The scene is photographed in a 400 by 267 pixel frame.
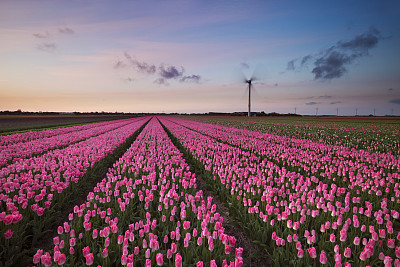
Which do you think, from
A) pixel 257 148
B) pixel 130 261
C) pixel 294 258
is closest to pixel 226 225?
pixel 294 258

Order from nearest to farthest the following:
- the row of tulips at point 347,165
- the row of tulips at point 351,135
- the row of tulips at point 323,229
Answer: the row of tulips at point 323,229 < the row of tulips at point 347,165 < the row of tulips at point 351,135

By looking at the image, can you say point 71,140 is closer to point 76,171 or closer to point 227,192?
point 76,171

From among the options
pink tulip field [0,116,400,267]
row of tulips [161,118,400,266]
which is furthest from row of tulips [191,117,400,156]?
row of tulips [161,118,400,266]

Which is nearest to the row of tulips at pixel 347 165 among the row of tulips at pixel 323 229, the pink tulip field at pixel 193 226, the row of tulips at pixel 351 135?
the pink tulip field at pixel 193 226

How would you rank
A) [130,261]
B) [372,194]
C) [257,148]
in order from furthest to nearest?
[257,148] < [372,194] < [130,261]

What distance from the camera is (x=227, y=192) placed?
6.39 m

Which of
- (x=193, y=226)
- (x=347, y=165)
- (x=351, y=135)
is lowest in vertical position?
(x=193, y=226)

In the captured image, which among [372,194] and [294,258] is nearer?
[294,258]

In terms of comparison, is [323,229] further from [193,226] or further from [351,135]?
[351,135]

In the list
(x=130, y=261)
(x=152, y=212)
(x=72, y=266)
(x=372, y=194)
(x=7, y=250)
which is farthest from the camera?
(x=372, y=194)

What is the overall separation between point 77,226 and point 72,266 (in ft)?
2.89

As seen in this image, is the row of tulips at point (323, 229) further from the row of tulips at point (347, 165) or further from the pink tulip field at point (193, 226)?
the row of tulips at point (347, 165)

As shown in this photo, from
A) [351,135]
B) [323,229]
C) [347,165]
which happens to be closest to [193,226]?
[323,229]

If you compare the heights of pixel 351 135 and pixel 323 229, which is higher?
pixel 351 135
